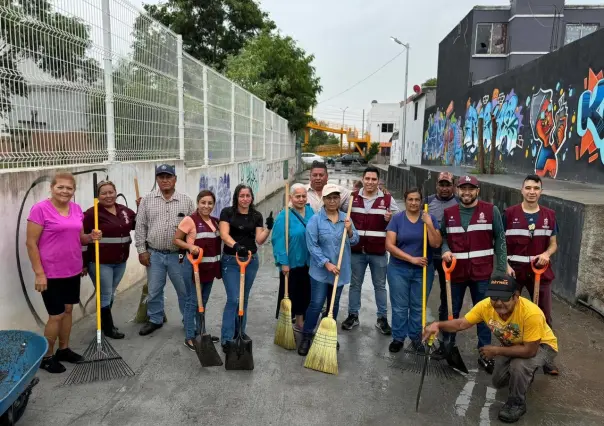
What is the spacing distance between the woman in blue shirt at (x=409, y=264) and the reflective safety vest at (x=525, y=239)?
0.71 meters

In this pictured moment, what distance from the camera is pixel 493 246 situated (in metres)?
4.23

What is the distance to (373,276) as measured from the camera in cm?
509

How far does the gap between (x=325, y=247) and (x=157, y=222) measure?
173 cm

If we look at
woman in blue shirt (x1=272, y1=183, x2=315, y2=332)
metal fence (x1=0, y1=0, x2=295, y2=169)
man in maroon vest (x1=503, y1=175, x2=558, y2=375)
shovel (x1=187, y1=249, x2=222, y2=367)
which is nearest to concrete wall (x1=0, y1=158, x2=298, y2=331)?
metal fence (x1=0, y1=0, x2=295, y2=169)

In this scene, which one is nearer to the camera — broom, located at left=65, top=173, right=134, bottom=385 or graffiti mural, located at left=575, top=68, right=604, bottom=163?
broom, located at left=65, top=173, right=134, bottom=385

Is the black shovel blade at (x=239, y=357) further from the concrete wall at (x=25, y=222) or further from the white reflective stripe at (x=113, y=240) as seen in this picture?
the concrete wall at (x=25, y=222)

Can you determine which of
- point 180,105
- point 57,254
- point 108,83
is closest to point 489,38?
point 180,105

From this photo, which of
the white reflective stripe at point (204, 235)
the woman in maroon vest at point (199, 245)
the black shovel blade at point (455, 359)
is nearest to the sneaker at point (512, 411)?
the black shovel blade at point (455, 359)

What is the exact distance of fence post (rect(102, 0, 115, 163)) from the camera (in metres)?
5.68

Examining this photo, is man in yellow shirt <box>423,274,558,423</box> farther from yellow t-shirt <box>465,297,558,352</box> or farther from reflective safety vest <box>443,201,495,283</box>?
reflective safety vest <box>443,201,495,283</box>

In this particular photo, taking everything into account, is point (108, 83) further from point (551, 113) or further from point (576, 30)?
point (576, 30)

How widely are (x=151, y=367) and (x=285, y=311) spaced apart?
1.32 m

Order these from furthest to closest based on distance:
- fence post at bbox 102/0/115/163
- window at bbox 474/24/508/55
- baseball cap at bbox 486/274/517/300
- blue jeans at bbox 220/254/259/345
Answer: window at bbox 474/24/508/55 < fence post at bbox 102/0/115/163 < blue jeans at bbox 220/254/259/345 < baseball cap at bbox 486/274/517/300

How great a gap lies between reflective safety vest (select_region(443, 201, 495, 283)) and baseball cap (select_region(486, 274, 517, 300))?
752 mm
